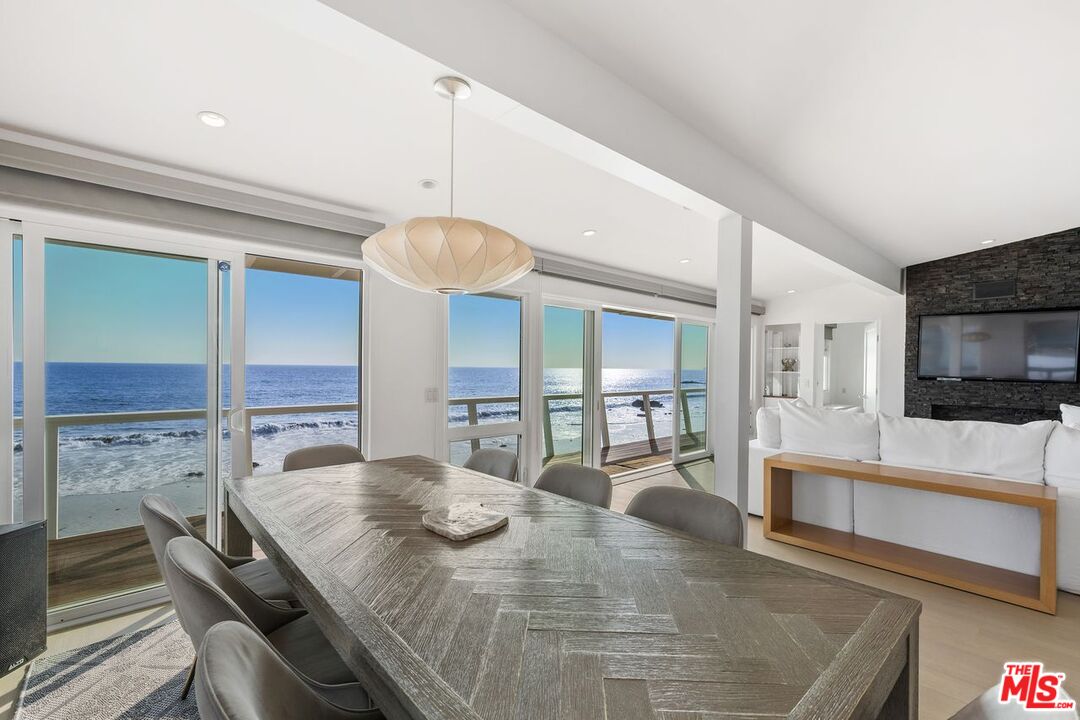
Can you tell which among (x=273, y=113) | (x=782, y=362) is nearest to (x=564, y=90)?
(x=273, y=113)

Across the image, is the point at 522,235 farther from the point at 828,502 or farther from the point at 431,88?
the point at 828,502

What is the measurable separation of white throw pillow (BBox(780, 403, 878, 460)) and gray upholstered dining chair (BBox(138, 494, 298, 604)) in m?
3.44

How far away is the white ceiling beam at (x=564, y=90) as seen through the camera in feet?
4.52

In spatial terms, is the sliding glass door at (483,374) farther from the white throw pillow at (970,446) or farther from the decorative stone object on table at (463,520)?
the white throw pillow at (970,446)

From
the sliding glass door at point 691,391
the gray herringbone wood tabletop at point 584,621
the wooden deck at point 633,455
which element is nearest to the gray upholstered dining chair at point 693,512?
the gray herringbone wood tabletop at point 584,621

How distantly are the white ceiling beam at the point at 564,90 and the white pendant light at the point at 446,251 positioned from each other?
16 centimetres

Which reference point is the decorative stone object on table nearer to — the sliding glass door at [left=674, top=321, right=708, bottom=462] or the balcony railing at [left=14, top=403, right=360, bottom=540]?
the balcony railing at [left=14, top=403, right=360, bottom=540]

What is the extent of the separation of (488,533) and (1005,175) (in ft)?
13.2

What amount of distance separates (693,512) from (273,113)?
2.33m

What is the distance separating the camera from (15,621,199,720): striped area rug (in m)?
1.81

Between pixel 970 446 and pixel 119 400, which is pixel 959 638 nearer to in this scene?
pixel 970 446

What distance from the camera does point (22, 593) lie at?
202cm

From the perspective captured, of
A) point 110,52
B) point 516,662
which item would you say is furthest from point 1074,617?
point 110,52

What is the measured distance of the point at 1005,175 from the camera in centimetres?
320
